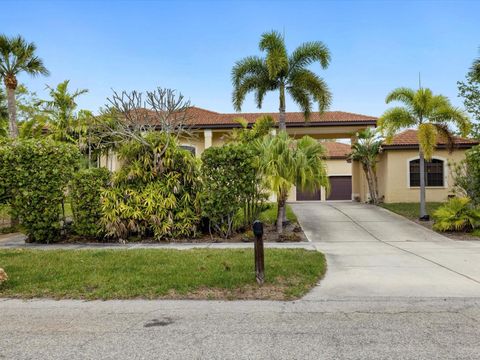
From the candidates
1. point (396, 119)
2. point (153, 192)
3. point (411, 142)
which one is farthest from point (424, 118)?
point (153, 192)

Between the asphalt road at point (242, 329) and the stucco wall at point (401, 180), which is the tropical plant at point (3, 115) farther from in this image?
the stucco wall at point (401, 180)

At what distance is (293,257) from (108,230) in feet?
18.9

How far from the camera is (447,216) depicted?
12.7 m

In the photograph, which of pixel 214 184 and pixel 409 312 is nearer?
pixel 409 312

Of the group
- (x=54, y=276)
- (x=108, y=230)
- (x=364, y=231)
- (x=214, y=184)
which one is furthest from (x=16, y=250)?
(x=364, y=231)

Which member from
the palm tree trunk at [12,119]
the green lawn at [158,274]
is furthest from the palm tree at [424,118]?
the palm tree trunk at [12,119]

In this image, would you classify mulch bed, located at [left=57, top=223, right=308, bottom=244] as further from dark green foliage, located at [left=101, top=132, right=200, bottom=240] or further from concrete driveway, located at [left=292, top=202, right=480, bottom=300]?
concrete driveway, located at [left=292, top=202, right=480, bottom=300]

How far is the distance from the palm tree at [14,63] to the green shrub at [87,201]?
537 centimetres

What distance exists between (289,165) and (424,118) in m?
7.17

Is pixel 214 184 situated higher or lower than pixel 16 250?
higher

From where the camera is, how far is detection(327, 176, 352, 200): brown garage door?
109 ft

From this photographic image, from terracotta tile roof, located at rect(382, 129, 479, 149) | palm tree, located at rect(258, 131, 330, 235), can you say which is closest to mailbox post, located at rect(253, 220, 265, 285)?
palm tree, located at rect(258, 131, 330, 235)

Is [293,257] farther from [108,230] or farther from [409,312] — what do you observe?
[108,230]

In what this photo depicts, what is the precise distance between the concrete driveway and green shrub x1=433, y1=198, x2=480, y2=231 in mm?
547
